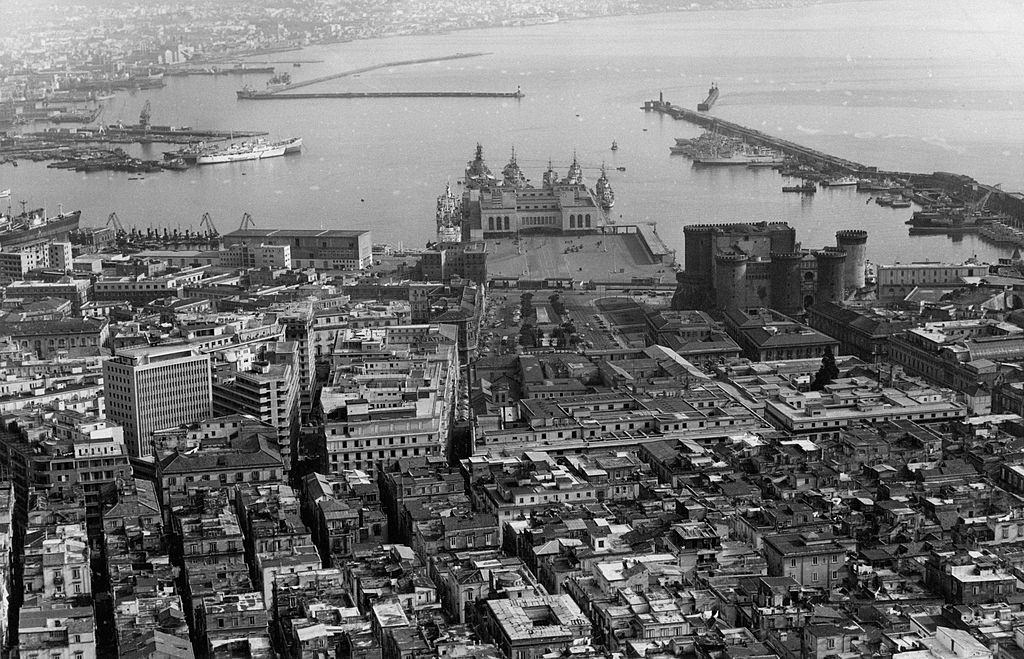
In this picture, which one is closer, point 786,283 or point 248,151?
point 786,283

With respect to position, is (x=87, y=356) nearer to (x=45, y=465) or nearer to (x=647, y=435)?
(x=45, y=465)

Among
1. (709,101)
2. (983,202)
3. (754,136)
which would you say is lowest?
(983,202)

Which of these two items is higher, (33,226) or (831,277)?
(831,277)

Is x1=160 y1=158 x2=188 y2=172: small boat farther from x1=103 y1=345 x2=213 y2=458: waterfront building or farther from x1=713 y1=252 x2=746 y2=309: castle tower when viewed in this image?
x1=103 y1=345 x2=213 y2=458: waterfront building

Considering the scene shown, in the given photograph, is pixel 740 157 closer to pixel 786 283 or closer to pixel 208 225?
pixel 208 225

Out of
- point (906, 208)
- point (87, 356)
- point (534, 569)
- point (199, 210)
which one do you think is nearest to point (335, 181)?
point (199, 210)

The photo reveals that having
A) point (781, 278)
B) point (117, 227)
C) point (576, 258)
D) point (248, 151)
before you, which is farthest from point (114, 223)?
point (781, 278)

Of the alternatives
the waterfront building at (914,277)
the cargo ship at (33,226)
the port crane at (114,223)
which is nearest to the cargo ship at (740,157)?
the port crane at (114,223)
